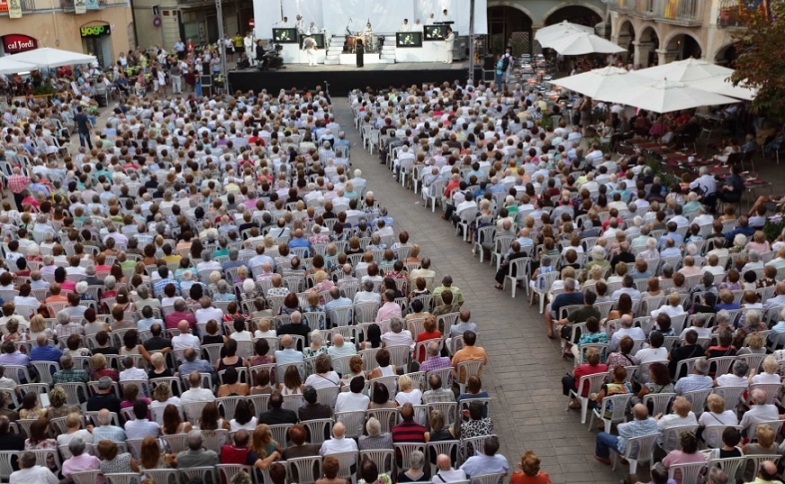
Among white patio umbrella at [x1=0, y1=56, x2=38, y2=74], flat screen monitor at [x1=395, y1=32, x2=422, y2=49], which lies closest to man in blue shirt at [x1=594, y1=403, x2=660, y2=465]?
white patio umbrella at [x1=0, y1=56, x2=38, y2=74]

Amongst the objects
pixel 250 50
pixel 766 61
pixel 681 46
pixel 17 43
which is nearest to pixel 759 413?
pixel 766 61

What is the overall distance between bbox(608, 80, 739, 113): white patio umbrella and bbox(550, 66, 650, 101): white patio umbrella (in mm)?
644

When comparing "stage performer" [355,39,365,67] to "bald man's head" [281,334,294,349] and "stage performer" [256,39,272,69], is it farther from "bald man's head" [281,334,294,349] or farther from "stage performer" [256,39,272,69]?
"bald man's head" [281,334,294,349]

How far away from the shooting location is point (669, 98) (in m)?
16.4

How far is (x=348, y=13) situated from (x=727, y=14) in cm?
1691

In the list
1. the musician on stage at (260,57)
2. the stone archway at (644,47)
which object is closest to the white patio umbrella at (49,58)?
the musician on stage at (260,57)

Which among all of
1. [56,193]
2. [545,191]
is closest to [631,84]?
[545,191]

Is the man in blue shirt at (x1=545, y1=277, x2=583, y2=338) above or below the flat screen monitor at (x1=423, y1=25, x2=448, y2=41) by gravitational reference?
below

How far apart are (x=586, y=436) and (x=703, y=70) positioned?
11978 millimetres

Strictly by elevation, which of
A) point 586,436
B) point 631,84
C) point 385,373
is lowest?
point 586,436

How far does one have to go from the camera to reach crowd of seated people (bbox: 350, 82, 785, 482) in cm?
801

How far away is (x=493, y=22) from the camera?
41.1m

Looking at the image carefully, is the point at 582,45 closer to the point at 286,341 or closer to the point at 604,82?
the point at 604,82

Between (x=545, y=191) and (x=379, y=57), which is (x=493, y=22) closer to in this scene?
(x=379, y=57)
